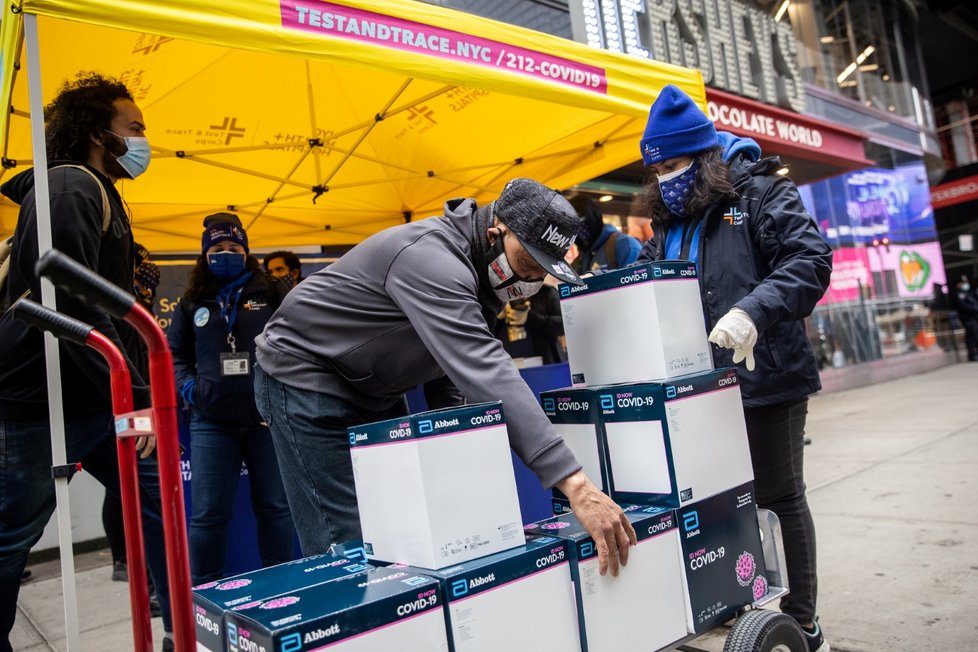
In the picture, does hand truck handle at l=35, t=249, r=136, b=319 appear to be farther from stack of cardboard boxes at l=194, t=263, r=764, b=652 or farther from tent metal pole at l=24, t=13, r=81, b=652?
tent metal pole at l=24, t=13, r=81, b=652

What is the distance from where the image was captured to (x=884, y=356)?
12992 mm

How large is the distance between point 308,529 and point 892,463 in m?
4.92

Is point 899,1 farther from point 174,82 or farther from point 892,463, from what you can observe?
point 174,82

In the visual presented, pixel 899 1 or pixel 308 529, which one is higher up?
pixel 899 1

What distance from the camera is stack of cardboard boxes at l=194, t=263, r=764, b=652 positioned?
1312mm

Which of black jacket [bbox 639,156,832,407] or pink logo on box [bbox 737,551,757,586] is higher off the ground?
black jacket [bbox 639,156,832,407]

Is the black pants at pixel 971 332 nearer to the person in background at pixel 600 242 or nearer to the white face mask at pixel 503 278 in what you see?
the person in background at pixel 600 242

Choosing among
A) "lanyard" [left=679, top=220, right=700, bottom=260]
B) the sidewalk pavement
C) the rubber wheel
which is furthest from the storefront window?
the rubber wheel

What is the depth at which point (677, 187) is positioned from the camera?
2.28 metres

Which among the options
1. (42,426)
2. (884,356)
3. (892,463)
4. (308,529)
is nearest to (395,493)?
(308,529)

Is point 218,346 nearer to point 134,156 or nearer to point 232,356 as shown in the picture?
point 232,356

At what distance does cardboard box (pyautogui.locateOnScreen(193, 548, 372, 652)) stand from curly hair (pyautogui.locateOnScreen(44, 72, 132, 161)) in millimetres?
1602

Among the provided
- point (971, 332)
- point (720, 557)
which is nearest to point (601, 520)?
point (720, 557)

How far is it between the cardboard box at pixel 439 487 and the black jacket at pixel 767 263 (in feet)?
3.31
